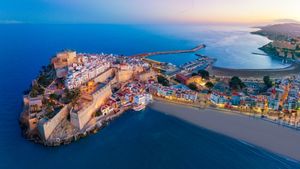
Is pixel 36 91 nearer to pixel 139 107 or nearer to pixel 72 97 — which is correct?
pixel 72 97

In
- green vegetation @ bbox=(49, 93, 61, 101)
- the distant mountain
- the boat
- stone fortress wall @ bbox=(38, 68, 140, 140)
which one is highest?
the distant mountain

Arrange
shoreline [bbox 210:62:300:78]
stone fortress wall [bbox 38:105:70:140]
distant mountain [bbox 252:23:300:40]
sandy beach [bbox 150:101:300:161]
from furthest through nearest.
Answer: distant mountain [bbox 252:23:300:40], shoreline [bbox 210:62:300:78], stone fortress wall [bbox 38:105:70:140], sandy beach [bbox 150:101:300:161]

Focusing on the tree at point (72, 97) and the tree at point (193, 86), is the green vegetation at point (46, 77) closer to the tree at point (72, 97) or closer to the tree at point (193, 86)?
the tree at point (72, 97)

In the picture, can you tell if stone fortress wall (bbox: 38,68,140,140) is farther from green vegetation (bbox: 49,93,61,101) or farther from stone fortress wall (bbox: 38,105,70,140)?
green vegetation (bbox: 49,93,61,101)

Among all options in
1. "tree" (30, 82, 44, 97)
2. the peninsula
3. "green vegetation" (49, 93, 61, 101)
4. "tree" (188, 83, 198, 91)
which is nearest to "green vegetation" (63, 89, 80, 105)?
the peninsula

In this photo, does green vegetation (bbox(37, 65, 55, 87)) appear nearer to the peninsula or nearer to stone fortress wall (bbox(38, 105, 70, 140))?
the peninsula

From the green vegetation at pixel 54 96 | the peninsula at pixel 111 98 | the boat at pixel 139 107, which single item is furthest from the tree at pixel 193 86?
the green vegetation at pixel 54 96

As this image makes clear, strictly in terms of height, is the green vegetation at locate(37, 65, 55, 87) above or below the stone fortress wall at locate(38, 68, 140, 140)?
above

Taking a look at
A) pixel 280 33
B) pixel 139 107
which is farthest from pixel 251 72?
pixel 280 33

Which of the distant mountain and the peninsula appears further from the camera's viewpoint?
the distant mountain

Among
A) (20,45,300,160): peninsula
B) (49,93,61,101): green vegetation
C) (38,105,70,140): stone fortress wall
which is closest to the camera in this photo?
(38,105,70,140): stone fortress wall
